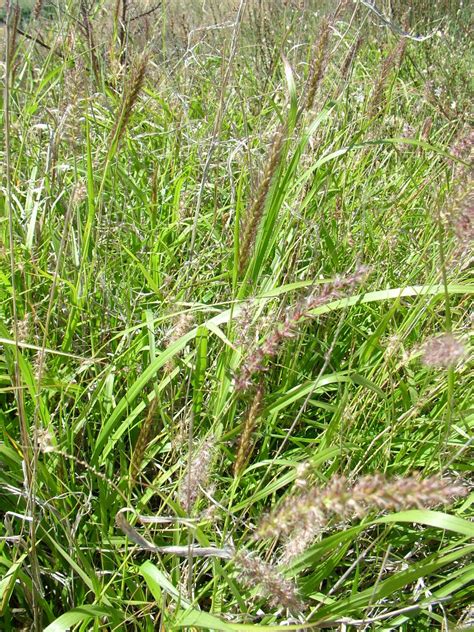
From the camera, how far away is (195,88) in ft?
8.31

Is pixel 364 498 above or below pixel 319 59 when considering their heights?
below

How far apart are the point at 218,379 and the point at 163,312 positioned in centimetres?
28

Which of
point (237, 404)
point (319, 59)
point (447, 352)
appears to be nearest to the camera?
point (447, 352)

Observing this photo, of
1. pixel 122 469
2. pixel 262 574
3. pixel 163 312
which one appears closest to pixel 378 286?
pixel 163 312

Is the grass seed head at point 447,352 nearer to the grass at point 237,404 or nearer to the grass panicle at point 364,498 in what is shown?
the grass at point 237,404

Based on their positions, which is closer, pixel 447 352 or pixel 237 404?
pixel 447 352

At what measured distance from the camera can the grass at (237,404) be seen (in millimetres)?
823

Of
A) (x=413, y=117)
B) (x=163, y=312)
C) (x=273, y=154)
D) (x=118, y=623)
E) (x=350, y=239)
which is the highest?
(x=273, y=154)

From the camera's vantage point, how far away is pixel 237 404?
3.98ft

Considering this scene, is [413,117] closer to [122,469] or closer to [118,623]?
[122,469]

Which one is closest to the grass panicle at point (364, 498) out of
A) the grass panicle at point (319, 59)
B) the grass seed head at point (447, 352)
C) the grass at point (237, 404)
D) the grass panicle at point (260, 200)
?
the grass at point (237, 404)

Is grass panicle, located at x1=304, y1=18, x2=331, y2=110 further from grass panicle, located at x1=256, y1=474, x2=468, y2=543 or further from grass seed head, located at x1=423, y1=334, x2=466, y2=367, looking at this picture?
grass panicle, located at x1=256, y1=474, x2=468, y2=543

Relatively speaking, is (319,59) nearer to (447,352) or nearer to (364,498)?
(447,352)

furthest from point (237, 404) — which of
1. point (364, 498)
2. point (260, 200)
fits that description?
point (364, 498)
